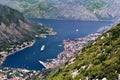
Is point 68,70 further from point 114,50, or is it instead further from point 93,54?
point 114,50

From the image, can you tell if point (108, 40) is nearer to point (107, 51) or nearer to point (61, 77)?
point (107, 51)

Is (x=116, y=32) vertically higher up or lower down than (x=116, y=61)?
higher up

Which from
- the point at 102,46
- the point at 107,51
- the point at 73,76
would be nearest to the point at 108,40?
the point at 102,46

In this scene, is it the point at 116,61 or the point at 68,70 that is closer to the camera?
the point at 116,61

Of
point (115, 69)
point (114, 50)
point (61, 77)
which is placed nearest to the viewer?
point (115, 69)

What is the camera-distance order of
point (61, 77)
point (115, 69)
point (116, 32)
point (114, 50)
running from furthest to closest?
point (116, 32) < point (61, 77) < point (114, 50) < point (115, 69)

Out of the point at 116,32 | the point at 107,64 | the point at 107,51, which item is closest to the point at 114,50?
the point at 107,51
